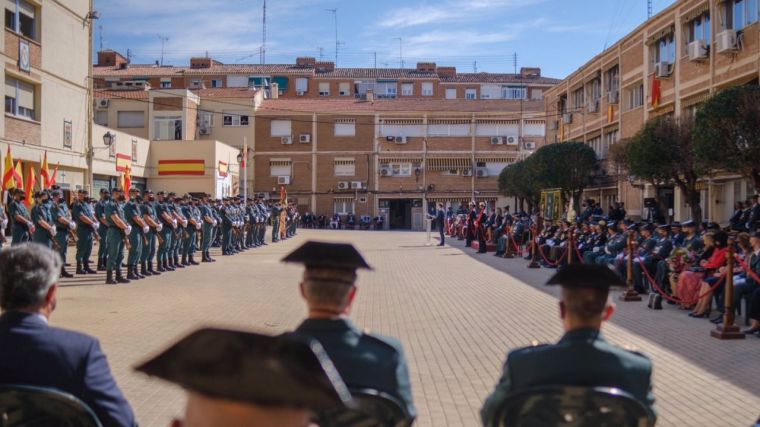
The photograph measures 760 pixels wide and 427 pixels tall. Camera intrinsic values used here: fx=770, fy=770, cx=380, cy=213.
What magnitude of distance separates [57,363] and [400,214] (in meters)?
59.3

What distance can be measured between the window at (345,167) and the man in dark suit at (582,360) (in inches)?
2279

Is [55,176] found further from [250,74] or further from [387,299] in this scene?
[250,74]

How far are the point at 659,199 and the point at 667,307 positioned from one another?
49.3ft

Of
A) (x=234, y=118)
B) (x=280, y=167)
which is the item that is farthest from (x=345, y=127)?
(x=234, y=118)

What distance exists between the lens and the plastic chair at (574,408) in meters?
3.02

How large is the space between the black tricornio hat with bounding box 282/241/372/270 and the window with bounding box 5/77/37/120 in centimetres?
2692

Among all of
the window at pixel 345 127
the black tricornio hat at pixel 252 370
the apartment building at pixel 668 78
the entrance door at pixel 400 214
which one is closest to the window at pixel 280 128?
the window at pixel 345 127

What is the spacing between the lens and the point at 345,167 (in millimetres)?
61500

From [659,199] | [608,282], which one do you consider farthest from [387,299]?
[659,199]

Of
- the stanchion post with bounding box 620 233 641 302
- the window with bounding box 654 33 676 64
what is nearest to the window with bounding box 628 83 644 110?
the window with bounding box 654 33 676 64

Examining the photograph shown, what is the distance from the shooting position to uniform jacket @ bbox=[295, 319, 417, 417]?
3428 mm

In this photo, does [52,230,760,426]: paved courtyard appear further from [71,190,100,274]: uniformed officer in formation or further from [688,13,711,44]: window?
[688,13,711,44]: window

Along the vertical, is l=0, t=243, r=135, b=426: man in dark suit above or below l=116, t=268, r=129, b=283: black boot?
above

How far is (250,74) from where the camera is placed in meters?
74.9
